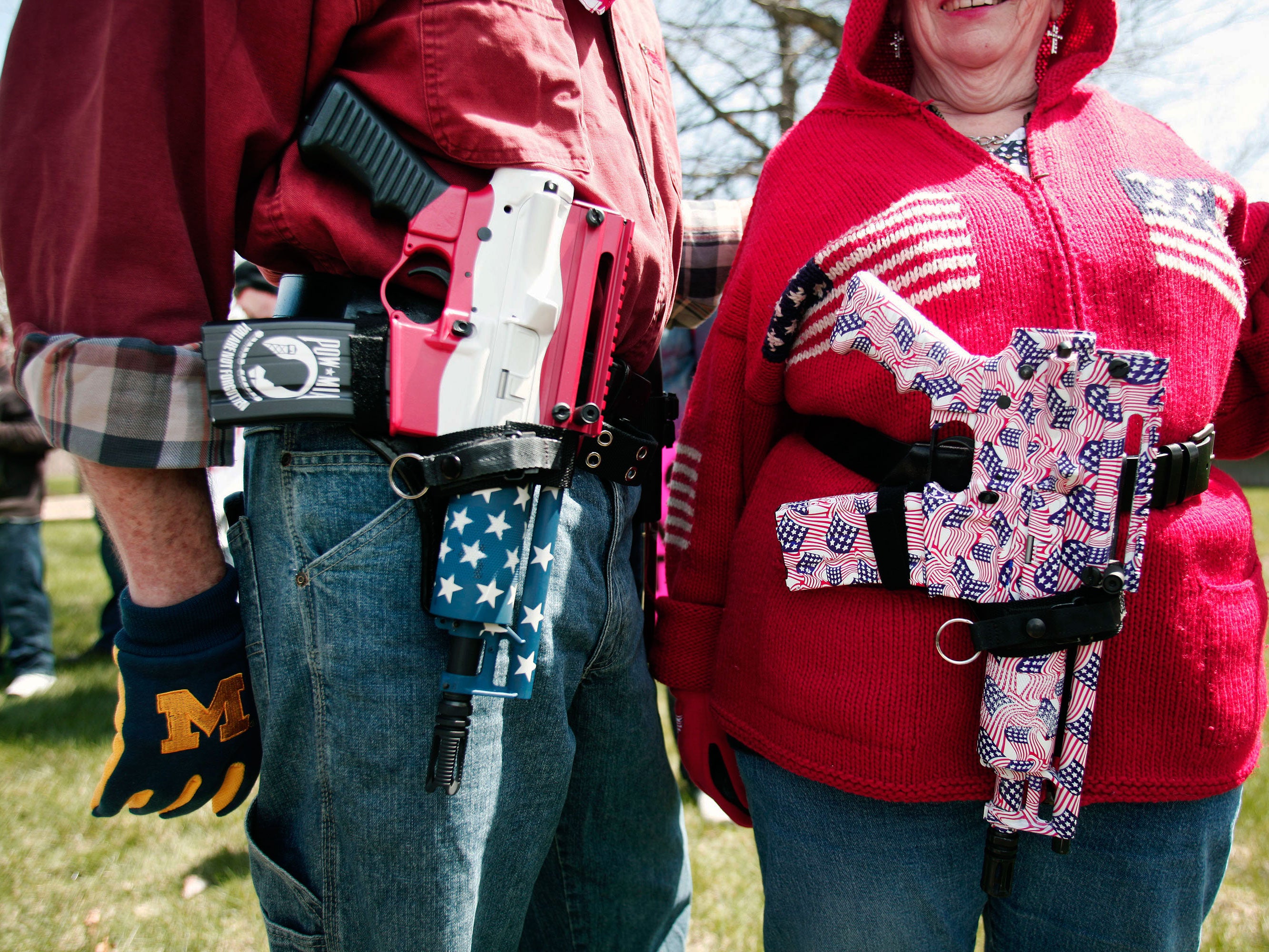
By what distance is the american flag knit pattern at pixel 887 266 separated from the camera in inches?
45.9

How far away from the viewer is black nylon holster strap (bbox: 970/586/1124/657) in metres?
1.05

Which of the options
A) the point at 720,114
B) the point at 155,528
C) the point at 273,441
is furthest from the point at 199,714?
the point at 720,114

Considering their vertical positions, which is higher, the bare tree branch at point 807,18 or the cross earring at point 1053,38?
the bare tree branch at point 807,18

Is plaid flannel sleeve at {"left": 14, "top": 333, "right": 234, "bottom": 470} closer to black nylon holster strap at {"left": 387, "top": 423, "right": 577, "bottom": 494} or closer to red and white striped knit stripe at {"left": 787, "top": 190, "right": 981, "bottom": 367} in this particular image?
black nylon holster strap at {"left": 387, "top": 423, "right": 577, "bottom": 494}

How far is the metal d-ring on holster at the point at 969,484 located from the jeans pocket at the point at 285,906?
0.92 metres

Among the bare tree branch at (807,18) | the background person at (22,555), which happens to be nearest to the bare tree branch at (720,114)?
the bare tree branch at (807,18)

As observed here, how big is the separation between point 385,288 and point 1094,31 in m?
1.23

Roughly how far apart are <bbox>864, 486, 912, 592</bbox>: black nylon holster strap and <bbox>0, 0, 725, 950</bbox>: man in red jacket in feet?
1.47

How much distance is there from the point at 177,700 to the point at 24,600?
14.4 ft

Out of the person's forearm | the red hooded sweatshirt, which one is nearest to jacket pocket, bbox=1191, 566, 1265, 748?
the red hooded sweatshirt

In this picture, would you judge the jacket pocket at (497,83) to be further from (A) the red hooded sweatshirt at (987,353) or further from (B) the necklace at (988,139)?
(B) the necklace at (988,139)

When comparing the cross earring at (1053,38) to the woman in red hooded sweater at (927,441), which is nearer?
the woman in red hooded sweater at (927,441)

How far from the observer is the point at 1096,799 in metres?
1.11

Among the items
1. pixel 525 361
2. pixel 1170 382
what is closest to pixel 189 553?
pixel 525 361
